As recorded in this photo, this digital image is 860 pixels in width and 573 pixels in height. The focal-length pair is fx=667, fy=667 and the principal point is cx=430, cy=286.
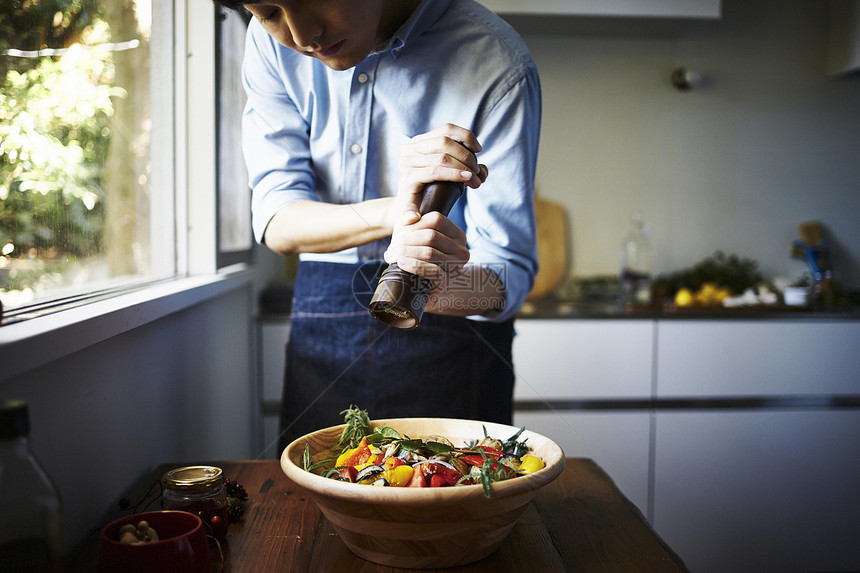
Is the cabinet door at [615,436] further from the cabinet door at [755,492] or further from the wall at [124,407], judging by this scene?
the wall at [124,407]

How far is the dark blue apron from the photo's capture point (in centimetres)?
90

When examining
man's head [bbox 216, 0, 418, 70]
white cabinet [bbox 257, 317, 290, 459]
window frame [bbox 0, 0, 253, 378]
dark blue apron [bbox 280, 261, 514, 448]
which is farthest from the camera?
white cabinet [bbox 257, 317, 290, 459]

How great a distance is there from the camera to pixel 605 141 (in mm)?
2098

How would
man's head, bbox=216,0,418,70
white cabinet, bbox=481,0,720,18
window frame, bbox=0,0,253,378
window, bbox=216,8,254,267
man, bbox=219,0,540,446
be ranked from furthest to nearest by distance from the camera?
white cabinet, bbox=481,0,720,18 → window, bbox=216,8,254,267 → window frame, bbox=0,0,253,378 → man, bbox=219,0,540,446 → man's head, bbox=216,0,418,70

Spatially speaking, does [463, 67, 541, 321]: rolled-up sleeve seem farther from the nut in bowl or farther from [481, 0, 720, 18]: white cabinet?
[481, 0, 720, 18]: white cabinet

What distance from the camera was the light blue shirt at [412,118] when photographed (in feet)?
Answer: 2.57

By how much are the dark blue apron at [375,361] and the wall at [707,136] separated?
1.25m

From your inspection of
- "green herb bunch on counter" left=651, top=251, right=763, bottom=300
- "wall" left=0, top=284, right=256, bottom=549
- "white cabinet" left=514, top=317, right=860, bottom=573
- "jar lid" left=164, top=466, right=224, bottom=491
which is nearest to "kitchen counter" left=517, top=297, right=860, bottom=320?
"white cabinet" left=514, top=317, right=860, bottom=573

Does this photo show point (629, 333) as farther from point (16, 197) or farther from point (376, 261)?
point (16, 197)

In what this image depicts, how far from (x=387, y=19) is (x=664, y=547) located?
61cm

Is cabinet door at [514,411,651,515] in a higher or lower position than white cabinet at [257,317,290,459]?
lower

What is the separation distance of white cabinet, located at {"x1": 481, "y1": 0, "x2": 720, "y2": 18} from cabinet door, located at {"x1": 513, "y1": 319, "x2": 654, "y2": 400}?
836mm

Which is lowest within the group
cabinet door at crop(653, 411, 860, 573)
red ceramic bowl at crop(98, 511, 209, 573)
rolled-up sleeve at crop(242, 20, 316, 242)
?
cabinet door at crop(653, 411, 860, 573)

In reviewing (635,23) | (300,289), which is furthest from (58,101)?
(635,23)
